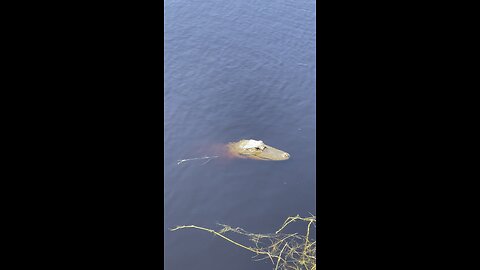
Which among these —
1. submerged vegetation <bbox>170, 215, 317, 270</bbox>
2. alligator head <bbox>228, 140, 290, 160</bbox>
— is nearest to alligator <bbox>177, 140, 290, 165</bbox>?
alligator head <bbox>228, 140, 290, 160</bbox>

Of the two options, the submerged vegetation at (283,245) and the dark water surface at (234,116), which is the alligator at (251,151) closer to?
the dark water surface at (234,116)

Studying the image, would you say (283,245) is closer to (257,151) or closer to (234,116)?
(257,151)

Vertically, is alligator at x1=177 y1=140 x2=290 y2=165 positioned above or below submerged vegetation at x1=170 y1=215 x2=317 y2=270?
above

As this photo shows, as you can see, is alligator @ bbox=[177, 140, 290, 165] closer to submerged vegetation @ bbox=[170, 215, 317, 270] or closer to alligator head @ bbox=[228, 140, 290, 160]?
alligator head @ bbox=[228, 140, 290, 160]

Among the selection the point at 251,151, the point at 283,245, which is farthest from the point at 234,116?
the point at 283,245

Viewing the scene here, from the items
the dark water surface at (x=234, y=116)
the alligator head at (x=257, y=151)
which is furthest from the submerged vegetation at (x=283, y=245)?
the alligator head at (x=257, y=151)
